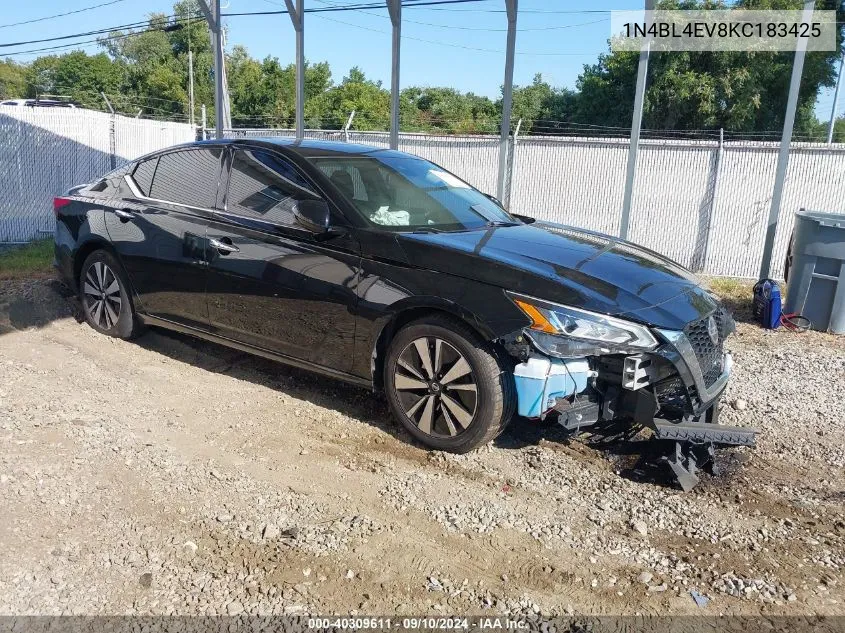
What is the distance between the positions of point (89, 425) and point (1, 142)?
31.1 ft

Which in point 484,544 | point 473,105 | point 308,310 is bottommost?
point 484,544

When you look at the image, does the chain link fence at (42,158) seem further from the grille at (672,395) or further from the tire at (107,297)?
the grille at (672,395)

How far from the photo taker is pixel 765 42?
2811 centimetres

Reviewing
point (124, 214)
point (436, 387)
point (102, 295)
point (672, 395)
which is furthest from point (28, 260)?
point (672, 395)

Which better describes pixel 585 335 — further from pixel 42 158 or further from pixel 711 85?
pixel 711 85

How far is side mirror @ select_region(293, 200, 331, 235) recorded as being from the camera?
14.3ft

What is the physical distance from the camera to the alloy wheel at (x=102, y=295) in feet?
18.9

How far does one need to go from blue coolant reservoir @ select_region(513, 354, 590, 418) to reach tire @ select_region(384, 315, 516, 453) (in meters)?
0.10

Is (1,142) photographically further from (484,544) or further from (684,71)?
(684,71)

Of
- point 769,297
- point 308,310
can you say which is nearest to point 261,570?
point 308,310

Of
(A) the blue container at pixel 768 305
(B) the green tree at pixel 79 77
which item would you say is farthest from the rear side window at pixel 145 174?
(B) the green tree at pixel 79 77

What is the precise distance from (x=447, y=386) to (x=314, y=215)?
52.1 inches

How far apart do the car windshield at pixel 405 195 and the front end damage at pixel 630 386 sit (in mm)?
1267

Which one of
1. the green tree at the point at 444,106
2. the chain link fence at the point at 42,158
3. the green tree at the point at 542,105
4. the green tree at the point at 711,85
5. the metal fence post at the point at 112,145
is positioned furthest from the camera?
the green tree at the point at 444,106
